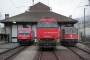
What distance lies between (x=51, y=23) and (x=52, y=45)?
114 inches

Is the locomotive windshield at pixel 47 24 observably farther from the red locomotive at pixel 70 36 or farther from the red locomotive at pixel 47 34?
the red locomotive at pixel 70 36

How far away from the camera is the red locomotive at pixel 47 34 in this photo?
2041 centimetres

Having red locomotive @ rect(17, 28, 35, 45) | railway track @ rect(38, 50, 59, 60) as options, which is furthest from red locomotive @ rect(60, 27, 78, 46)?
railway track @ rect(38, 50, 59, 60)

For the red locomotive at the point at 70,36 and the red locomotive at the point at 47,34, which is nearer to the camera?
the red locomotive at the point at 47,34

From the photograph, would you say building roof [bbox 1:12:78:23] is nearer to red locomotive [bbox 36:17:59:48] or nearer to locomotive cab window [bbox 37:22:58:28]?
locomotive cab window [bbox 37:22:58:28]

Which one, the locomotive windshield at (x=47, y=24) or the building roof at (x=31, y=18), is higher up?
the building roof at (x=31, y=18)

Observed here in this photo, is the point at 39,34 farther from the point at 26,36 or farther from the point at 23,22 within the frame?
the point at 23,22

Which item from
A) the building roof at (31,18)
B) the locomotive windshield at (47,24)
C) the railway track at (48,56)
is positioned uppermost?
the building roof at (31,18)

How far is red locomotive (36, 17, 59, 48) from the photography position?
66.9 ft

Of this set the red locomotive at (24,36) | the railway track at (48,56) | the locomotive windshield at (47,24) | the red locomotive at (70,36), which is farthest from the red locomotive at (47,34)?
the red locomotive at (24,36)

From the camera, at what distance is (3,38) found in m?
37.8

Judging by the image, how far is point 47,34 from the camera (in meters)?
21.0

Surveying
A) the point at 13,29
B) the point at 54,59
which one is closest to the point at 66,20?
the point at 13,29

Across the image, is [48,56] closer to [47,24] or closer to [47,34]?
[47,34]
